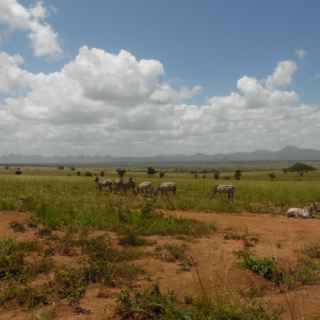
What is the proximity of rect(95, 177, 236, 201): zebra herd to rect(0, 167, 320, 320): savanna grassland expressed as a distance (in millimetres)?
12700

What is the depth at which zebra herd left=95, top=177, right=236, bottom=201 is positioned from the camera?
2864 centimetres

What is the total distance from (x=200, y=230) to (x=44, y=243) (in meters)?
5.92

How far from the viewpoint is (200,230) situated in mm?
13320

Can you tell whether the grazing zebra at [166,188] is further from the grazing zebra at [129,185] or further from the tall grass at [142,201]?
the grazing zebra at [129,185]

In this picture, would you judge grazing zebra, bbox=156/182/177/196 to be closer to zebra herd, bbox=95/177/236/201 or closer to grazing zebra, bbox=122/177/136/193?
zebra herd, bbox=95/177/236/201

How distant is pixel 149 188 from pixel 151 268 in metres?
22.2

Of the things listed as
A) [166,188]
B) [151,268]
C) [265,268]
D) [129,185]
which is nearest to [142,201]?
[166,188]

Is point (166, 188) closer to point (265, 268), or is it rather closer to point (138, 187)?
point (138, 187)

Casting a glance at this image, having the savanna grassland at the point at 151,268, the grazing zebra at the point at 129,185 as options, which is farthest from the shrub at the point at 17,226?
the grazing zebra at the point at 129,185

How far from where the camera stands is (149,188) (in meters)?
30.9

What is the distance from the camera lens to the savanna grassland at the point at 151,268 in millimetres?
5941

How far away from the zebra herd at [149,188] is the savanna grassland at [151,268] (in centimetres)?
1270

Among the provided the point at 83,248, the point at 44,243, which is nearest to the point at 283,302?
the point at 83,248

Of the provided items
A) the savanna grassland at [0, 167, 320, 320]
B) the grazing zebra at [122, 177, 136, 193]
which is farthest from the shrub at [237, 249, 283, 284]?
the grazing zebra at [122, 177, 136, 193]
